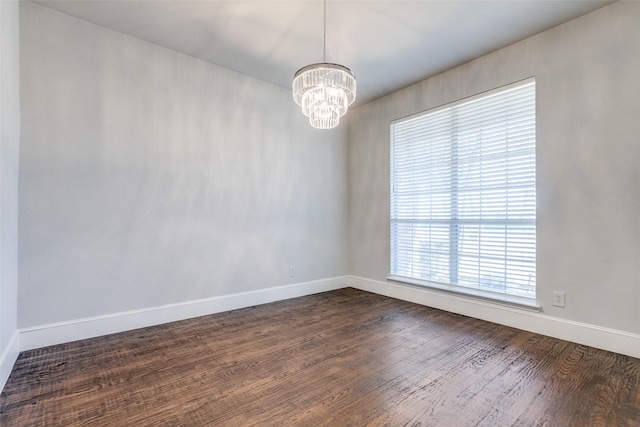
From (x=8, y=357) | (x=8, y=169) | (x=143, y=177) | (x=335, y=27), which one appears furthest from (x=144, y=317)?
(x=335, y=27)

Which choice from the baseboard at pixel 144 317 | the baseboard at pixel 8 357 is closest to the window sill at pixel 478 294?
the baseboard at pixel 144 317

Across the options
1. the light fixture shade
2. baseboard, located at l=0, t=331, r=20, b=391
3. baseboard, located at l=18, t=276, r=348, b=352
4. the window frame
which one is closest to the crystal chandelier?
the light fixture shade

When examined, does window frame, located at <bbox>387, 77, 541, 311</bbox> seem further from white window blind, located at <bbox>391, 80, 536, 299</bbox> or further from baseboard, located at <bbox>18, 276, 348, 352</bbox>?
baseboard, located at <bbox>18, 276, 348, 352</bbox>

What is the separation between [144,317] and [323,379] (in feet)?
6.26

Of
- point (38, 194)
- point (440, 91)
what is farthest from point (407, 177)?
point (38, 194)

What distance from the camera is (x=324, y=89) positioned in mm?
2146

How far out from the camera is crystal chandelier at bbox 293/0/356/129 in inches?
83.2

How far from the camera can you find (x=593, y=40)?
97.1 inches

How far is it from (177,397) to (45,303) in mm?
1554

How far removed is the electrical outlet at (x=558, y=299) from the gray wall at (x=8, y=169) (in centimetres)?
401

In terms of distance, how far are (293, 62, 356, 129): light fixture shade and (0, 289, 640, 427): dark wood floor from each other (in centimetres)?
185

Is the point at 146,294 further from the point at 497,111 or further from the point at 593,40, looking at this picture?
the point at 593,40

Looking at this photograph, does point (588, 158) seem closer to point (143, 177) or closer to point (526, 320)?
point (526, 320)

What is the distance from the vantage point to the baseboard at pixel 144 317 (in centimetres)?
241
